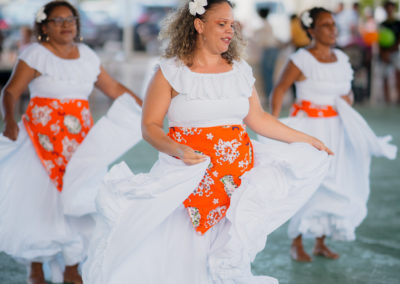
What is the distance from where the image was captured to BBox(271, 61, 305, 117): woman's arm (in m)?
4.70

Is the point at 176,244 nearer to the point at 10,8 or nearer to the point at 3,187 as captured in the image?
the point at 3,187

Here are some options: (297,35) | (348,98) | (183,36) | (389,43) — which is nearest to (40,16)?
(183,36)

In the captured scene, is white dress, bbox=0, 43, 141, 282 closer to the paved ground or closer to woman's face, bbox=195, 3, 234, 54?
the paved ground

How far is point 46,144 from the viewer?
407 cm

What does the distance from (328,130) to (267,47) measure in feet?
29.0

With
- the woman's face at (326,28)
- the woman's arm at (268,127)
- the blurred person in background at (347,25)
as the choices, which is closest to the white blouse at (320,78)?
the woman's face at (326,28)

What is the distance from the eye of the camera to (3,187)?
4.05m

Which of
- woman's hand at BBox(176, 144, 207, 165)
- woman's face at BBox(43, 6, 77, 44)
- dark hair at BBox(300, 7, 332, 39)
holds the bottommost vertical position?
woman's hand at BBox(176, 144, 207, 165)

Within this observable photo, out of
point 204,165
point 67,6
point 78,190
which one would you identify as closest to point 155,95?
point 204,165

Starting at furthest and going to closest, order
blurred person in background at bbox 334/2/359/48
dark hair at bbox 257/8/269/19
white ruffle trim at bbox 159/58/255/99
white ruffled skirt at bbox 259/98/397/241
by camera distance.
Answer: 1. blurred person in background at bbox 334/2/359/48
2. dark hair at bbox 257/8/269/19
3. white ruffled skirt at bbox 259/98/397/241
4. white ruffle trim at bbox 159/58/255/99

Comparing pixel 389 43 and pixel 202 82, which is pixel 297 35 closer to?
A: pixel 389 43

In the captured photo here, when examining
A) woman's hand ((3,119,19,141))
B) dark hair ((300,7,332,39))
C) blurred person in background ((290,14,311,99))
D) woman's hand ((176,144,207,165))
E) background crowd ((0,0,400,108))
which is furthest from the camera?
background crowd ((0,0,400,108))

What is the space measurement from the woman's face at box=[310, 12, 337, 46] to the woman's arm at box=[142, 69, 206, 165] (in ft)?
6.30

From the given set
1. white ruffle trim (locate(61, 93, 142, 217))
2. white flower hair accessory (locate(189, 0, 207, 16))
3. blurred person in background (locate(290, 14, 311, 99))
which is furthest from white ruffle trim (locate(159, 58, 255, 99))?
blurred person in background (locate(290, 14, 311, 99))
